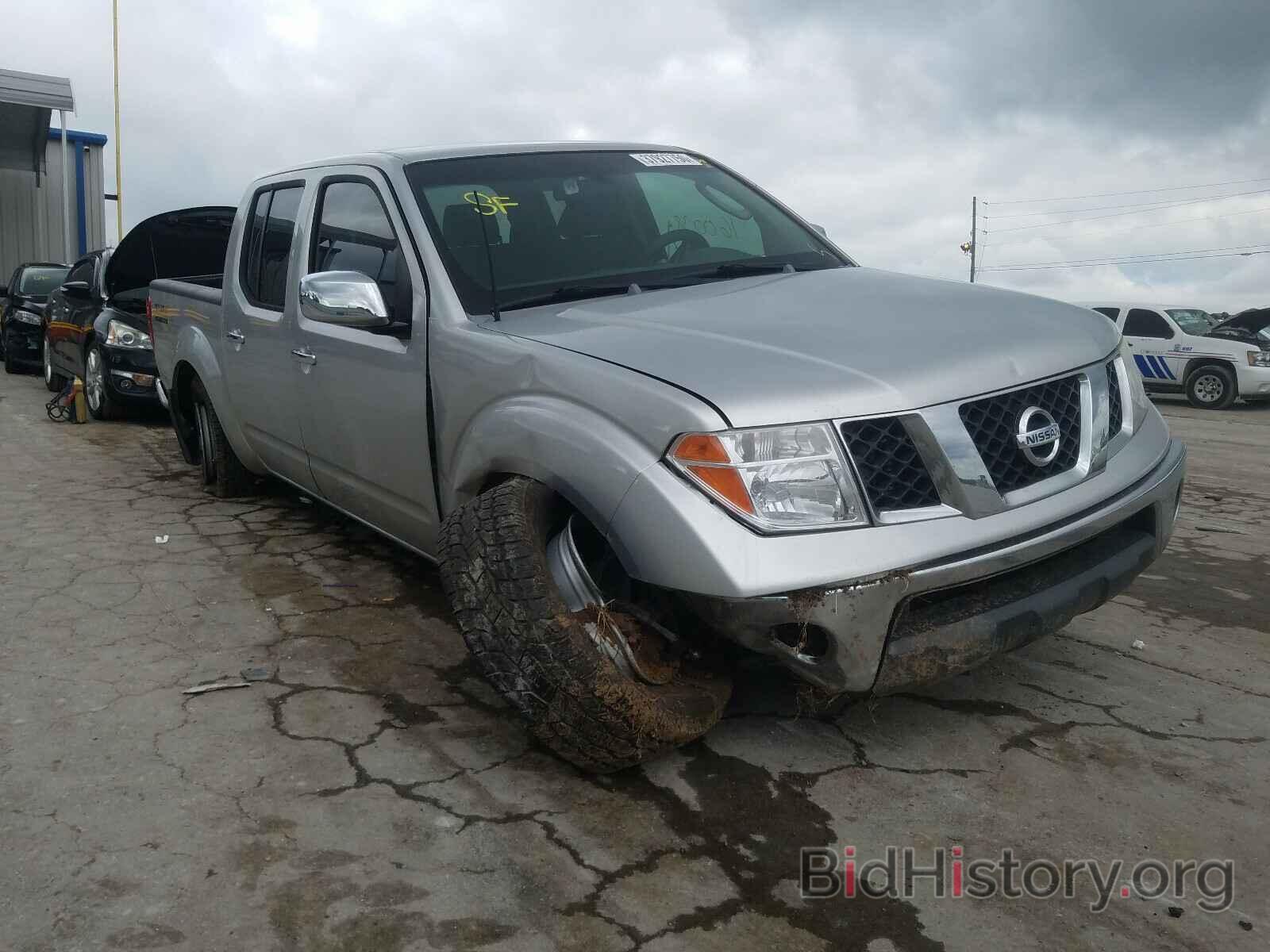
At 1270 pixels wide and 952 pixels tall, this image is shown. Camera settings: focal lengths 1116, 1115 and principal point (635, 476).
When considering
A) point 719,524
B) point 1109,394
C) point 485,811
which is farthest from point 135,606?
point 1109,394

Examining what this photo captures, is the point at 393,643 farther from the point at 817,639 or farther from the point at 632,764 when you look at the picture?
the point at 817,639

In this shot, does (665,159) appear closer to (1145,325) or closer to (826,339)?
(826,339)

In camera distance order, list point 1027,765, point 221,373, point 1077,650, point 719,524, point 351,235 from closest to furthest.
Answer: point 719,524 < point 1027,765 < point 1077,650 < point 351,235 < point 221,373

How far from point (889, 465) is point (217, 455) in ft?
14.5

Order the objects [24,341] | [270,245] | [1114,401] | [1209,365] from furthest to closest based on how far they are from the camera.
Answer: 1. [1209,365]
2. [24,341]
3. [270,245]
4. [1114,401]

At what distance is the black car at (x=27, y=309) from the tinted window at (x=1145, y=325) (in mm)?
14623

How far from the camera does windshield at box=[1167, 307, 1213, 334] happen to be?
617 inches

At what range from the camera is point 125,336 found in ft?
31.3

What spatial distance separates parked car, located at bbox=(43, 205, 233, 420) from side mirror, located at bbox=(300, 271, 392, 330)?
606 cm

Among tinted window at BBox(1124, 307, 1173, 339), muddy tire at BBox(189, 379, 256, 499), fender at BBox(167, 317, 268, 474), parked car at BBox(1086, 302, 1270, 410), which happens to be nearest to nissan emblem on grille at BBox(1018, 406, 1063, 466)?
fender at BBox(167, 317, 268, 474)

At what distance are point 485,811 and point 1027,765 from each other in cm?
137

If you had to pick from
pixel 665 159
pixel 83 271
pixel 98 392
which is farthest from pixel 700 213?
pixel 83 271

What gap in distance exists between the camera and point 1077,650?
12.1 ft

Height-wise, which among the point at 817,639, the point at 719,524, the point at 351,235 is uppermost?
the point at 351,235
